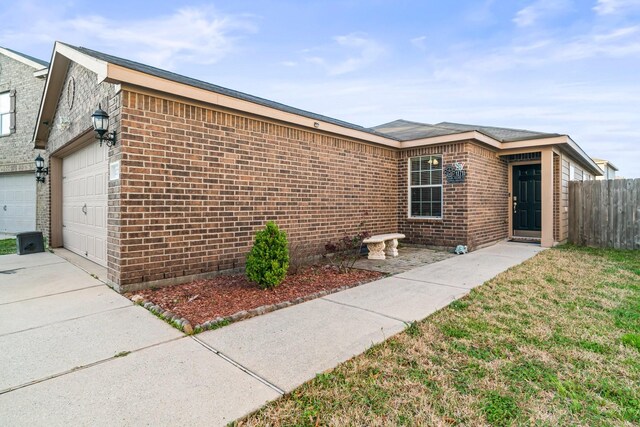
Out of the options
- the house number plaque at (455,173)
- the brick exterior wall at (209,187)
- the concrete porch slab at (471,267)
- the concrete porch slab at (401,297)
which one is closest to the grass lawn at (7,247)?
the brick exterior wall at (209,187)

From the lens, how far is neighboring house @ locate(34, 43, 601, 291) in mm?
4414

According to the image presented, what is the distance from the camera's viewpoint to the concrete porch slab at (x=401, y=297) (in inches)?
146

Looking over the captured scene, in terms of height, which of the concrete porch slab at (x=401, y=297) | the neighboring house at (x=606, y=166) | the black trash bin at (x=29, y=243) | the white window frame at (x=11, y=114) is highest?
the white window frame at (x=11, y=114)

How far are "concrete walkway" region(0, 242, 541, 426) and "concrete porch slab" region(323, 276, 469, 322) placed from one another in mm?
15

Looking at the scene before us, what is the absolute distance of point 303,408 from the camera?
1.95 meters

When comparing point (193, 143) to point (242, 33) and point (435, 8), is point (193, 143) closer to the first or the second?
point (242, 33)

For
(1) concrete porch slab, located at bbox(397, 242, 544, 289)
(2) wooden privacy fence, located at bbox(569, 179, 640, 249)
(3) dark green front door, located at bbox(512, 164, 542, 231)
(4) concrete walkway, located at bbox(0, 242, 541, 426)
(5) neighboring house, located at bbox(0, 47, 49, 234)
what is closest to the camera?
(4) concrete walkway, located at bbox(0, 242, 541, 426)

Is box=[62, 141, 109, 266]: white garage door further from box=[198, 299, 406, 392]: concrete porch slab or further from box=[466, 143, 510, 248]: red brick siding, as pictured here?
box=[466, 143, 510, 248]: red brick siding

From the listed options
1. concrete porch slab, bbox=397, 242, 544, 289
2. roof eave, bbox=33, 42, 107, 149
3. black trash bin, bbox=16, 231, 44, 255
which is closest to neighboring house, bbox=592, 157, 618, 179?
concrete porch slab, bbox=397, 242, 544, 289

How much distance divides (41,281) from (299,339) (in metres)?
4.60

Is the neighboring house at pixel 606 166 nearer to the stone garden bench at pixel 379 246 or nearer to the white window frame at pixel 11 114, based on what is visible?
the stone garden bench at pixel 379 246

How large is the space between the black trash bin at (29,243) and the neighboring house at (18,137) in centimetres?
478

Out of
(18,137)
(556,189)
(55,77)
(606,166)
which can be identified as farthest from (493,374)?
(606,166)

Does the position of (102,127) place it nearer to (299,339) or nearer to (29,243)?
(299,339)
